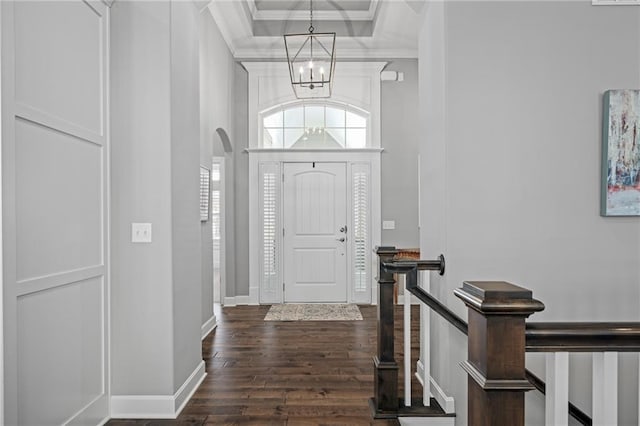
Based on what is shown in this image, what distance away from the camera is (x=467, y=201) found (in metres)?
2.70

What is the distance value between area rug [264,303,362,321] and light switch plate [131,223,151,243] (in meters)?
2.73

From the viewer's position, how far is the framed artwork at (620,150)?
2.72m

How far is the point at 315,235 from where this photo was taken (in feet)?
20.0

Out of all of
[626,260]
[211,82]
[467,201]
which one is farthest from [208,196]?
[626,260]

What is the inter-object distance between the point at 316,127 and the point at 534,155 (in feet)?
12.4

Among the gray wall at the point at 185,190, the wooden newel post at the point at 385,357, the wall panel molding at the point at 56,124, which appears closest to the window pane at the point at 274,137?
the gray wall at the point at 185,190

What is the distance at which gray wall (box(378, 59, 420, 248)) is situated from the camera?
239 inches

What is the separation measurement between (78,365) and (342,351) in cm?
224

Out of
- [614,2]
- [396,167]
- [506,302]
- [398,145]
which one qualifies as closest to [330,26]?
[398,145]

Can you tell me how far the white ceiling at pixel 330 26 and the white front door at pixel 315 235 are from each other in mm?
1638

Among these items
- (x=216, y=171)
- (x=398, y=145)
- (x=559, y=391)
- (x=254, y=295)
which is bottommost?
(x=254, y=295)

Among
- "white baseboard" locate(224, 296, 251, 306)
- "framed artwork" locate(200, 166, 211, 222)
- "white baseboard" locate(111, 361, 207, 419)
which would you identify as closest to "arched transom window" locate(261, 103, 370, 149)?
"framed artwork" locate(200, 166, 211, 222)

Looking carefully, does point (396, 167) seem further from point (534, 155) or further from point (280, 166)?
point (534, 155)

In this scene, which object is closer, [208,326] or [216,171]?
[208,326]
